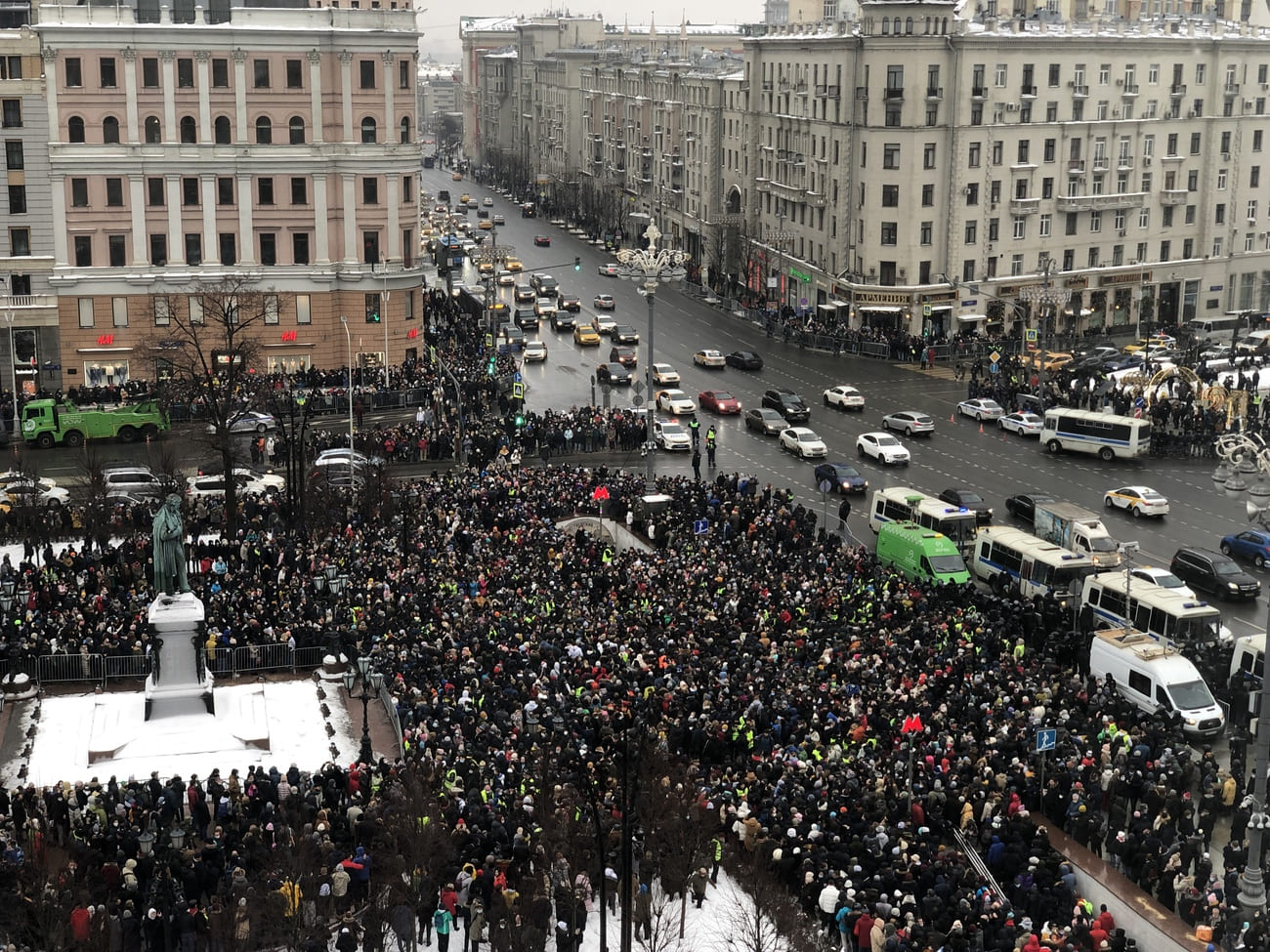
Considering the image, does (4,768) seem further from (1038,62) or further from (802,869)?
(1038,62)

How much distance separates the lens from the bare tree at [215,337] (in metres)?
66.9

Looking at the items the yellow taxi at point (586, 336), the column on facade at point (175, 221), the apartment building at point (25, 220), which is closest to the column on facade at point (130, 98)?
the column on facade at point (175, 221)

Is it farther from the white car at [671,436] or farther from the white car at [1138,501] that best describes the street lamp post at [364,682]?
the white car at [671,436]

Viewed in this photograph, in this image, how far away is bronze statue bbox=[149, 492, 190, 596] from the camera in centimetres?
3812

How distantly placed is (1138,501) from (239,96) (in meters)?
47.4

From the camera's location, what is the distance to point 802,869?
30391mm

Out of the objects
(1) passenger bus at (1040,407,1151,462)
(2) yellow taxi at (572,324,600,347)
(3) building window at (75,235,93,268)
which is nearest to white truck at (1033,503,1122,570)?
(1) passenger bus at (1040,407,1151,462)

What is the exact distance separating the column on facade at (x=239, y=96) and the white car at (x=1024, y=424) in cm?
3896

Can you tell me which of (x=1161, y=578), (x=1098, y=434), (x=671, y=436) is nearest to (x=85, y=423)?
(x=671, y=436)

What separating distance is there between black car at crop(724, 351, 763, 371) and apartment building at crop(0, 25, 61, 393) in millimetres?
33967

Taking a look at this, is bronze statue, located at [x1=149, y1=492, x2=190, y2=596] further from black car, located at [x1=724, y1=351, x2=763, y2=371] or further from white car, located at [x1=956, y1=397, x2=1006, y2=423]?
black car, located at [x1=724, y1=351, x2=763, y2=371]

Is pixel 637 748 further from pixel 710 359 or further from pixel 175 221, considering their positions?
pixel 710 359

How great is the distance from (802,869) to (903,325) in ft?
231

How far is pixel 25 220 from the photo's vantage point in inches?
3255
